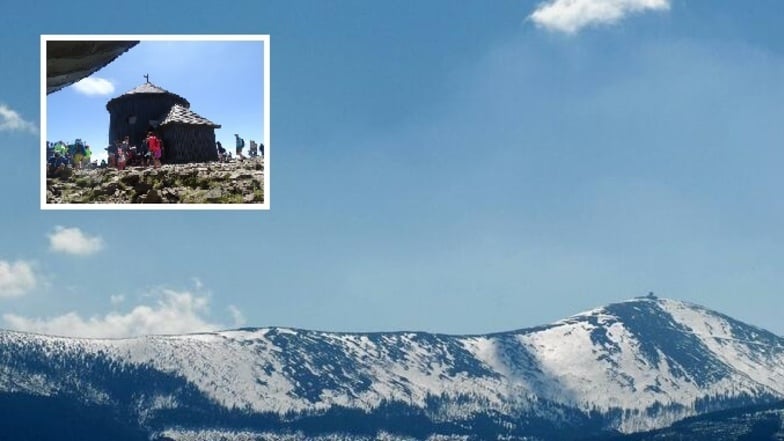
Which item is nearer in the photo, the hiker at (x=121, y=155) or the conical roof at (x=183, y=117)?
the conical roof at (x=183, y=117)

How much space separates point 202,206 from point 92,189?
24.3 ft

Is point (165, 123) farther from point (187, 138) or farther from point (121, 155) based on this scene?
point (121, 155)

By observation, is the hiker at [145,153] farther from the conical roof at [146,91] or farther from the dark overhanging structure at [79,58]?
the dark overhanging structure at [79,58]

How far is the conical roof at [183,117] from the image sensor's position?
7118cm

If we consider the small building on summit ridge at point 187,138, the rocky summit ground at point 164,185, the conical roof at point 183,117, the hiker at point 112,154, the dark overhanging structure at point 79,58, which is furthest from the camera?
the hiker at point 112,154

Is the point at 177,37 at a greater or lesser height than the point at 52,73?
greater

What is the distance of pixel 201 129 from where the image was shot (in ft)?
242

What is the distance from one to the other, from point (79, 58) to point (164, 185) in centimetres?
3448

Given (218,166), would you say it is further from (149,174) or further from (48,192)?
(48,192)

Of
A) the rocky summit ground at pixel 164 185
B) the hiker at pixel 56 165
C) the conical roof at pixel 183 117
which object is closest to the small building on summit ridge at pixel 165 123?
the conical roof at pixel 183 117

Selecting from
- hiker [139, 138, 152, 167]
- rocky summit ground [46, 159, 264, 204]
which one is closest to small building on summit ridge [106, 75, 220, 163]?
hiker [139, 138, 152, 167]

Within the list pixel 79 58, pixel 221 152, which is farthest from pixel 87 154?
pixel 79 58

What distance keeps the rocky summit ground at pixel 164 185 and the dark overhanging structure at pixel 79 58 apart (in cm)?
2974

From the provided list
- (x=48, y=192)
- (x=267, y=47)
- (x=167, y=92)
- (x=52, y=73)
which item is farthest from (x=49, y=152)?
(x=52, y=73)
